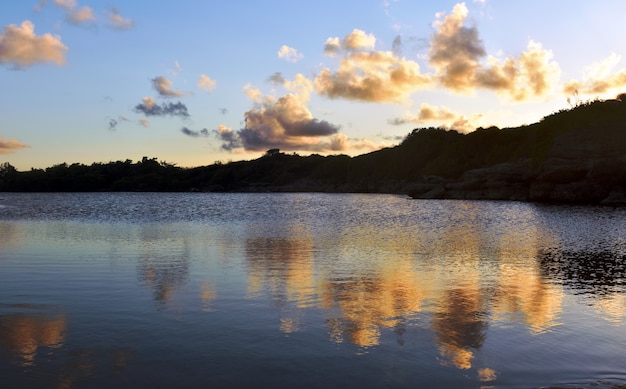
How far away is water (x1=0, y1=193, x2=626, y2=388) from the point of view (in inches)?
338

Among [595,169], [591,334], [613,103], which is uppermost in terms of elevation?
[613,103]

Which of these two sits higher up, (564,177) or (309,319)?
(564,177)

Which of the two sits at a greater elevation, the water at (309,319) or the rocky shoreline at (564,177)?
the rocky shoreline at (564,177)

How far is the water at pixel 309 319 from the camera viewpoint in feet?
28.2

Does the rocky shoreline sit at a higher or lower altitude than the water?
higher

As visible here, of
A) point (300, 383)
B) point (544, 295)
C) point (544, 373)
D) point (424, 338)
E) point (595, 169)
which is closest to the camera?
point (300, 383)

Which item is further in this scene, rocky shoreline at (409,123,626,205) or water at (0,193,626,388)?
rocky shoreline at (409,123,626,205)

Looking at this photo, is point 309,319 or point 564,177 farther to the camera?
point 564,177

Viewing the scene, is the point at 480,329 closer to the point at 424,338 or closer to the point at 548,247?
the point at 424,338

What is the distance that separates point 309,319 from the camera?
1211cm

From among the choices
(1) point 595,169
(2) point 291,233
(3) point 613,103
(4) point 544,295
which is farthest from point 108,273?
(3) point 613,103

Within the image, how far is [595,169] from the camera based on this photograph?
90.9 metres

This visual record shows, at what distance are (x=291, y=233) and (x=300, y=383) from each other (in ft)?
93.7

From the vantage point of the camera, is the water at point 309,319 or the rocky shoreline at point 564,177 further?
the rocky shoreline at point 564,177
